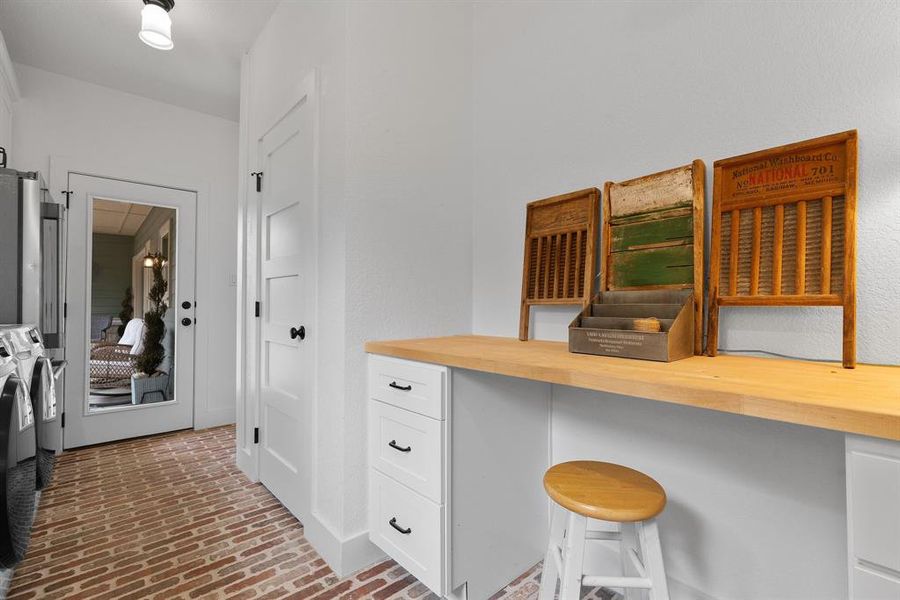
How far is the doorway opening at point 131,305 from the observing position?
3039mm

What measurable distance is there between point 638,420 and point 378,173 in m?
1.36

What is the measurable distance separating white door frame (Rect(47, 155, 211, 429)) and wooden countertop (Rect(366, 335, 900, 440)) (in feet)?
9.34

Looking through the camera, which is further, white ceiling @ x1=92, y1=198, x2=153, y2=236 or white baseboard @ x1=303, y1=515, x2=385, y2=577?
white ceiling @ x1=92, y1=198, x2=153, y2=236

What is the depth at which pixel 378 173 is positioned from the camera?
5.67 feet

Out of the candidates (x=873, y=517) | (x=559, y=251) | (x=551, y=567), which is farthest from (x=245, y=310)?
(x=873, y=517)

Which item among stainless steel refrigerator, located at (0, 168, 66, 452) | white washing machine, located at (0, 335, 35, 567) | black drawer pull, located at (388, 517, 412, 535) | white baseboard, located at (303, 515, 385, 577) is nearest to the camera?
white washing machine, located at (0, 335, 35, 567)

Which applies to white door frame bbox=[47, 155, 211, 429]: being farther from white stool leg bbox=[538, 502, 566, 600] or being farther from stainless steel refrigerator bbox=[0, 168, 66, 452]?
white stool leg bbox=[538, 502, 566, 600]

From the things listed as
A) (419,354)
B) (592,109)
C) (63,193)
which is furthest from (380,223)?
(63,193)

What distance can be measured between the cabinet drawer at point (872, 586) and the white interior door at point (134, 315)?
387 centimetres

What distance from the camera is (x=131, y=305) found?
3.19 meters

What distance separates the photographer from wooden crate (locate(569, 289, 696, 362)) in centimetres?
110

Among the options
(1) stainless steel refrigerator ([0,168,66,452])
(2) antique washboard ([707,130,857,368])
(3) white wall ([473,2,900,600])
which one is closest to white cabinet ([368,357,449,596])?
(3) white wall ([473,2,900,600])

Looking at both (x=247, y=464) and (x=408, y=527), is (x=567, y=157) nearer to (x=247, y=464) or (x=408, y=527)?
(x=408, y=527)

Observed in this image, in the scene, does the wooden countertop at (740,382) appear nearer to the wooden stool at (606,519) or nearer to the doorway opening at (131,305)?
the wooden stool at (606,519)
